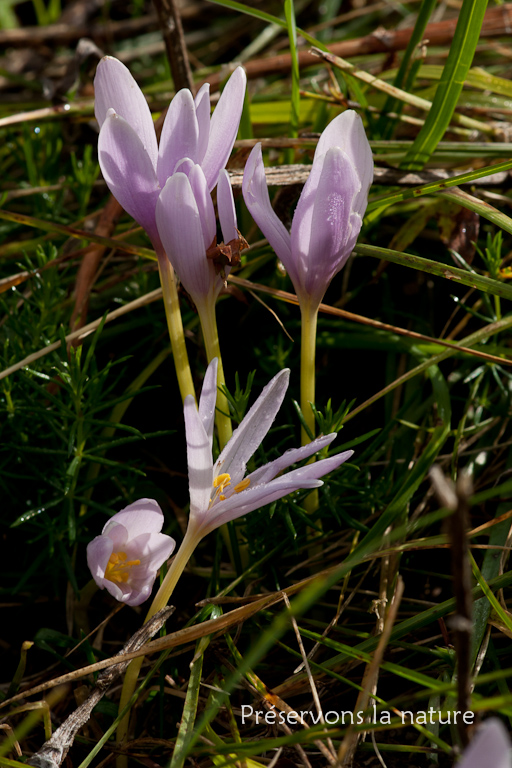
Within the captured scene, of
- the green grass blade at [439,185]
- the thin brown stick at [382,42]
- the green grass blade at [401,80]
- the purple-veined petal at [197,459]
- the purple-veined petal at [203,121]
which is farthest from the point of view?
the thin brown stick at [382,42]

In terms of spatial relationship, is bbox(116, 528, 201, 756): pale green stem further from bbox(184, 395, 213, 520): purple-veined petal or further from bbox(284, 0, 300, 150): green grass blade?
bbox(284, 0, 300, 150): green grass blade

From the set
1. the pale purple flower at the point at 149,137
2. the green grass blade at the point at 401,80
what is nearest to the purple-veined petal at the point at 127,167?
the pale purple flower at the point at 149,137

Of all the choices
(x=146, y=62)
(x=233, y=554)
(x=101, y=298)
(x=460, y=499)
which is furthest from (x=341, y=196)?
(x=146, y=62)

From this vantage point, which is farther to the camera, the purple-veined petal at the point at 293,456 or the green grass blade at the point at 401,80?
the green grass blade at the point at 401,80

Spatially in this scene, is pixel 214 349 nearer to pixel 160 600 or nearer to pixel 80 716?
pixel 160 600

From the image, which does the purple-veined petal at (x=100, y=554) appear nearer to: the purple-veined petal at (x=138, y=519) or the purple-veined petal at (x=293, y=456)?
the purple-veined petal at (x=138, y=519)

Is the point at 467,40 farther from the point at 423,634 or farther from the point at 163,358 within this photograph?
the point at 423,634
